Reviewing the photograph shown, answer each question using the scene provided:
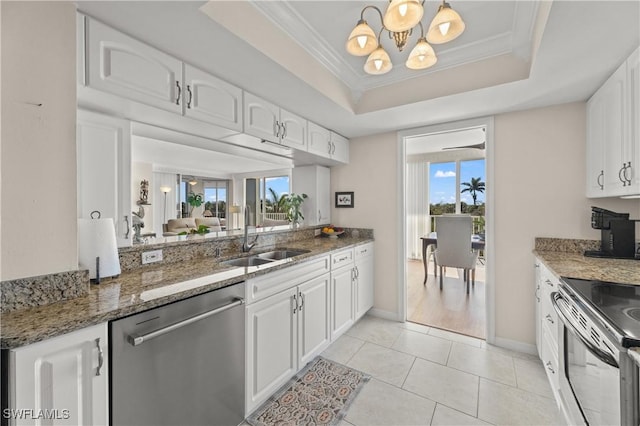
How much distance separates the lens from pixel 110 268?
1.36 meters

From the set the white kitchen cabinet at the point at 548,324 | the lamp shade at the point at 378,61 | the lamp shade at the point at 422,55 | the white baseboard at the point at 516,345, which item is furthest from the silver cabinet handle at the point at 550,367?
the lamp shade at the point at 378,61

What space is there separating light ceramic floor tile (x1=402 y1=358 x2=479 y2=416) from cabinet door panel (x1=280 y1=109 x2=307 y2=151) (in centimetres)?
213

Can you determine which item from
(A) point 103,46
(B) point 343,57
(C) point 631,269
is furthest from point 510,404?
(A) point 103,46

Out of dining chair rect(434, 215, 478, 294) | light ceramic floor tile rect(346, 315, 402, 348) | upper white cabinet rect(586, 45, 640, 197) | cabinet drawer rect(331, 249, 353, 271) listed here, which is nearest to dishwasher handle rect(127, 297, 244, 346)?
cabinet drawer rect(331, 249, 353, 271)

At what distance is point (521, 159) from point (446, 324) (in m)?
1.87

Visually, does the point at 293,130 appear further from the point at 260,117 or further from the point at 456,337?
the point at 456,337

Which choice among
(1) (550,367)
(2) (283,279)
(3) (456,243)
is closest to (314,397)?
(2) (283,279)

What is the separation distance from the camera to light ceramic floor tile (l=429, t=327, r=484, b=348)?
2537 millimetres

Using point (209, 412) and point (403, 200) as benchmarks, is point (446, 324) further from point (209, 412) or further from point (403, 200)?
point (209, 412)

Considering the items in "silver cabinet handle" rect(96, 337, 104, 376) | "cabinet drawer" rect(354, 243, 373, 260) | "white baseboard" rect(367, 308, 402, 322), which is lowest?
"white baseboard" rect(367, 308, 402, 322)

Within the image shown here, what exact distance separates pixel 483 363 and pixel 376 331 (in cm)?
97

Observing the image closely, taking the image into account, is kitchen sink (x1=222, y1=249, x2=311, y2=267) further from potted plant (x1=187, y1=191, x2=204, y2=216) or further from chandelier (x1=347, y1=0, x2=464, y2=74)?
potted plant (x1=187, y1=191, x2=204, y2=216)

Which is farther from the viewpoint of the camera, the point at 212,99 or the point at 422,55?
the point at 212,99

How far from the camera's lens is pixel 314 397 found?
5.90ft
